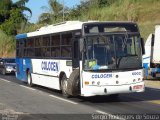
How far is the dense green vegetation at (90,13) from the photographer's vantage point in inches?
1775

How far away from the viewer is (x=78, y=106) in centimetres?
1616

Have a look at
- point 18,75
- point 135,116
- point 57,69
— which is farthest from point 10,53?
point 135,116

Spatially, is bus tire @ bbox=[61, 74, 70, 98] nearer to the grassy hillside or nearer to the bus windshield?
the bus windshield

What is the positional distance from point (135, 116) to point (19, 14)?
7567 cm

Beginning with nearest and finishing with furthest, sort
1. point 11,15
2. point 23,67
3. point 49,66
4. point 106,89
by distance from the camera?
point 106,89 < point 49,66 < point 23,67 < point 11,15

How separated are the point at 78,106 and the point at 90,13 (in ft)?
130

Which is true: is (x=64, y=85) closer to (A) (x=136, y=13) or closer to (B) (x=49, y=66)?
(B) (x=49, y=66)

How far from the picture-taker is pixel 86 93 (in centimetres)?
1641

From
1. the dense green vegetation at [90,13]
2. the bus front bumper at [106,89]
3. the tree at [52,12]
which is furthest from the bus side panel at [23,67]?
the tree at [52,12]

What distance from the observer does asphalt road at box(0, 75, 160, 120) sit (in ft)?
45.2

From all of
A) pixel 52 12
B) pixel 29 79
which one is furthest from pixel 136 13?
pixel 52 12

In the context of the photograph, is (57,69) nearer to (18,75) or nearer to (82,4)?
(18,75)

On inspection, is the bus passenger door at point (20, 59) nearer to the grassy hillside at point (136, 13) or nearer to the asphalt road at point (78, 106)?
the asphalt road at point (78, 106)

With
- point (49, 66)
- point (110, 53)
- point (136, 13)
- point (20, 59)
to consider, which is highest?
point (136, 13)
